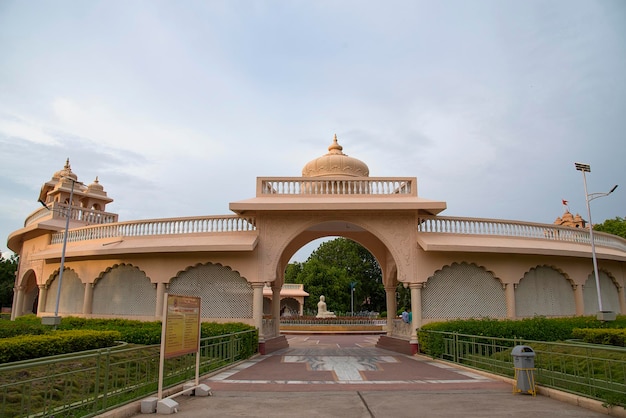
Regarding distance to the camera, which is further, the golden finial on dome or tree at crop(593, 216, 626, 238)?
tree at crop(593, 216, 626, 238)

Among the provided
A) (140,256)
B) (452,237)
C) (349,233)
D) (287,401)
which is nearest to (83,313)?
(140,256)

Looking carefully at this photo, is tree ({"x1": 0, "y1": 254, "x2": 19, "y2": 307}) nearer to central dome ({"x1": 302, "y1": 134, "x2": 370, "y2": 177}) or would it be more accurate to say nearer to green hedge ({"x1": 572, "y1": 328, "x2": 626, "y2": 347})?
central dome ({"x1": 302, "y1": 134, "x2": 370, "y2": 177})

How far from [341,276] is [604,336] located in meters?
35.2

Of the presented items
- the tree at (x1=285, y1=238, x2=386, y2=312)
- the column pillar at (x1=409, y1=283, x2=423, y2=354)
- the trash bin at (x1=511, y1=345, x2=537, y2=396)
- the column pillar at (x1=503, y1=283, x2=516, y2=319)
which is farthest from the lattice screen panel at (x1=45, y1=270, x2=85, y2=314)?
the tree at (x1=285, y1=238, x2=386, y2=312)

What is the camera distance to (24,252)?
22391mm

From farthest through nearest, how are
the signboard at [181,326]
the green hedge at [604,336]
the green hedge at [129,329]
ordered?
the green hedge at [129,329] → the green hedge at [604,336] → the signboard at [181,326]

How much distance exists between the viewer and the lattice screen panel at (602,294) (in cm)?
1677

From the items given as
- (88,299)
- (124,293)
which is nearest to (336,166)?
(124,293)

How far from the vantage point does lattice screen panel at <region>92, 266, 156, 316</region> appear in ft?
52.0

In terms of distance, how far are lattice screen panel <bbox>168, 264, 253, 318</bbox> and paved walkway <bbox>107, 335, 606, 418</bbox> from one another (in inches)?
145

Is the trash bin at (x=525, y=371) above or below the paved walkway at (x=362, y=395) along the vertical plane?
above

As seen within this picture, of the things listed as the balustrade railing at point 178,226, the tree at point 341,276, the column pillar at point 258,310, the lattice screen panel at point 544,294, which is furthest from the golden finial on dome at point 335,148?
the tree at point 341,276

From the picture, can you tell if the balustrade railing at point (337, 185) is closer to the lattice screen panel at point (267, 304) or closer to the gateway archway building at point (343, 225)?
the gateway archway building at point (343, 225)

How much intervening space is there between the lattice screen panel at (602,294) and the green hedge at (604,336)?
532 centimetres
